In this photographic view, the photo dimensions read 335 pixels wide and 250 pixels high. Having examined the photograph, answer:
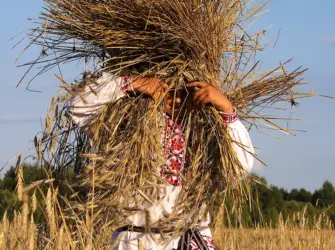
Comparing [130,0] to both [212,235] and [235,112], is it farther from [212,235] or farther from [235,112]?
[212,235]

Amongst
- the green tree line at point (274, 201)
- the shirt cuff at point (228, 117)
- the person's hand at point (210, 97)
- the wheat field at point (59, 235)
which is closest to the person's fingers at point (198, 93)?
the person's hand at point (210, 97)

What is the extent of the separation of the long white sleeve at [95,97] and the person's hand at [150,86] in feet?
0.23

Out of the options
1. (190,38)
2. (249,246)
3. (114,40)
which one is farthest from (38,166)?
(249,246)

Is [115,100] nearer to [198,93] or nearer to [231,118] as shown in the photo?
[198,93]

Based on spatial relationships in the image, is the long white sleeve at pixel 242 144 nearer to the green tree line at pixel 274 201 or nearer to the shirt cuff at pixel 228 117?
the shirt cuff at pixel 228 117

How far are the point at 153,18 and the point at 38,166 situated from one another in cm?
84

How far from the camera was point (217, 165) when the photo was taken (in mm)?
3131

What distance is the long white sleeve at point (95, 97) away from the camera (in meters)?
3.08

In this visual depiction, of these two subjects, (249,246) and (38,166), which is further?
(249,246)

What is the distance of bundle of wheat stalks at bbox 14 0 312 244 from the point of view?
3014mm

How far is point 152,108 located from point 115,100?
0.51ft

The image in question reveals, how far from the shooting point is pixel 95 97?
3090 millimetres

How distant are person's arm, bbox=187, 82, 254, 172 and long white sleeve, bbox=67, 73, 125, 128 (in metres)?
0.30

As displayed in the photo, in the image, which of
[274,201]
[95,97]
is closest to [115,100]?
[95,97]
